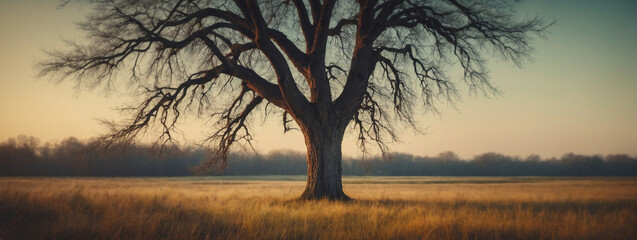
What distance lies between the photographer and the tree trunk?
9.08 meters

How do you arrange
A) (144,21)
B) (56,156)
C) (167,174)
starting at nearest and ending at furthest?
(144,21)
(56,156)
(167,174)

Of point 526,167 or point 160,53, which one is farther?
point 526,167

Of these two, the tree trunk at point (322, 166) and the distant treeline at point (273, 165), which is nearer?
the tree trunk at point (322, 166)

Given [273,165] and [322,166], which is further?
[273,165]

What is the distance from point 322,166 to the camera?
30.1ft

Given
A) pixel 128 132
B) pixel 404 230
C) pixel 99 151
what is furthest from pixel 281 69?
pixel 404 230

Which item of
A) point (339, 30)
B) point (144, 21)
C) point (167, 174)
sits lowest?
point (167, 174)

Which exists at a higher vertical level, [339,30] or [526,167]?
[339,30]

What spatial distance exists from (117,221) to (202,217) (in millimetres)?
1360

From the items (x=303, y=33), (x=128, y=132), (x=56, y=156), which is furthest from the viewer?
(x=56, y=156)

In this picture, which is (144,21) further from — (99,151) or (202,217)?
(202,217)

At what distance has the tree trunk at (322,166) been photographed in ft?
29.8

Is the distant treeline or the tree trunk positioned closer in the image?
the tree trunk

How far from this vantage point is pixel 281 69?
880 cm
